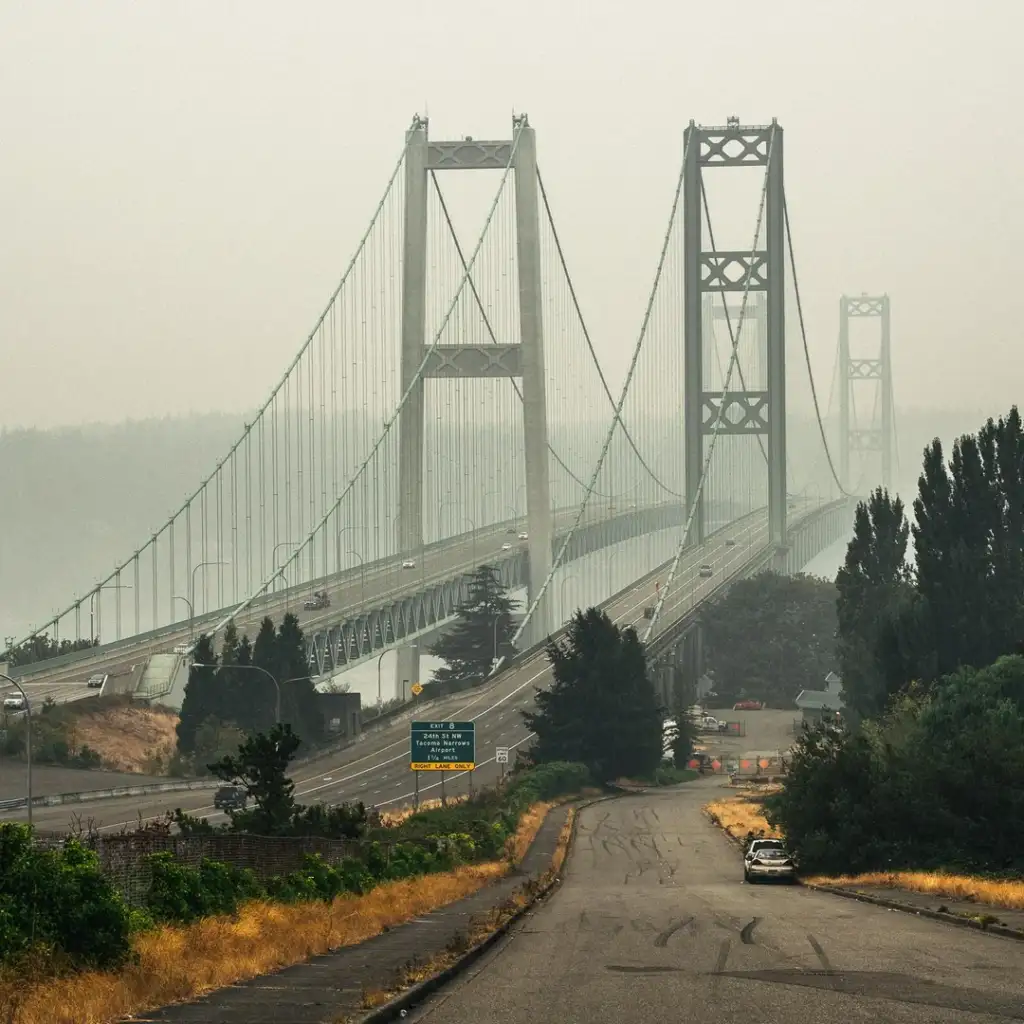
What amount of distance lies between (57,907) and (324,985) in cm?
290

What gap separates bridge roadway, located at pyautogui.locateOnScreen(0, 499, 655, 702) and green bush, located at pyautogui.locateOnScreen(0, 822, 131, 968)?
7991cm

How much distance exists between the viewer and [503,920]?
2981cm

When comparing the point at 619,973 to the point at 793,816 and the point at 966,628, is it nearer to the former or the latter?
the point at 793,816

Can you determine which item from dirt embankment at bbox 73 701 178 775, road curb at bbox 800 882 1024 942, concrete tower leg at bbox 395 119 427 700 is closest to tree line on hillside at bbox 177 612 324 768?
dirt embankment at bbox 73 701 178 775

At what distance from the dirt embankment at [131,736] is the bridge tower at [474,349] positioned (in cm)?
1988

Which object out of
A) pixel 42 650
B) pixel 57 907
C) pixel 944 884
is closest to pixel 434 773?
pixel 42 650

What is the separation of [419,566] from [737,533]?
51.8m

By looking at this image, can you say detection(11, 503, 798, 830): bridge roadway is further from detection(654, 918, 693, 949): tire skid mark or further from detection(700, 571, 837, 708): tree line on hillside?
detection(654, 918, 693, 949): tire skid mark

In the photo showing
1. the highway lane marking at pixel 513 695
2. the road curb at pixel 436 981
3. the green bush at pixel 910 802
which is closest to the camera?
the road curb at pixel 436 981

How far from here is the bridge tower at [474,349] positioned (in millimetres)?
109000

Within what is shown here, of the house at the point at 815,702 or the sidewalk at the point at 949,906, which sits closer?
the sidewalk at the point at 949,906

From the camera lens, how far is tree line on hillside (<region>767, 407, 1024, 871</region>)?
4553 centimetres

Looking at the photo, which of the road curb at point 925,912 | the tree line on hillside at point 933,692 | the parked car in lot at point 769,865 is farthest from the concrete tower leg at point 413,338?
the road curb at point 925,912

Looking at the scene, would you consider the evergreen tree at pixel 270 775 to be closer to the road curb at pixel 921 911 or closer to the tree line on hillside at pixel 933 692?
the road curb at pixel 921 911
